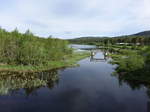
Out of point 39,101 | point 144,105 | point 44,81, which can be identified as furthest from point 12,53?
point 144,105

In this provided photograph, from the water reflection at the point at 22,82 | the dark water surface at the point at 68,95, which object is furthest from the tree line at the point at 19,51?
the dark water surface at the point at 68,95

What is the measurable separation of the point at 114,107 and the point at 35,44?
38471mm

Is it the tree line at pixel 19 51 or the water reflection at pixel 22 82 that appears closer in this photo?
the water reflection at pixel 22 82

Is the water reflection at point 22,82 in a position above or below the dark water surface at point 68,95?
above

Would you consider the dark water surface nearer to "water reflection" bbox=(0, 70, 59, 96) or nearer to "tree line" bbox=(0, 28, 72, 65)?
"water reflection" bbox=(0, 70, 59, 96)

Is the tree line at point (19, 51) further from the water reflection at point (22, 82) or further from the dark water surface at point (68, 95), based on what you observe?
the dark water surface at point (68, 95)

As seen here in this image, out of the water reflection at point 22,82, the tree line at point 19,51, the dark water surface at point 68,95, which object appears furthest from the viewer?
the tree line at point 19,51

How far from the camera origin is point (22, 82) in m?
36.5

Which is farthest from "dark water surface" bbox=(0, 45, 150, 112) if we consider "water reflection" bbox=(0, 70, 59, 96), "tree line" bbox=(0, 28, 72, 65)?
"tree line" bbox=(0, 28, 72, 65)

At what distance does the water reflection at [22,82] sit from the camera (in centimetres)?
3229

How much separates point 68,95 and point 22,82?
42.2 feet

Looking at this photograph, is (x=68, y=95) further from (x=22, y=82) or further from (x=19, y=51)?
(x=19, y=51)

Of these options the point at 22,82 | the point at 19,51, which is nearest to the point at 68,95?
the point at 22,82

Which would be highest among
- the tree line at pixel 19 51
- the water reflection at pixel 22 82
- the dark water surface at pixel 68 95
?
the tree line at pixel 19 51
